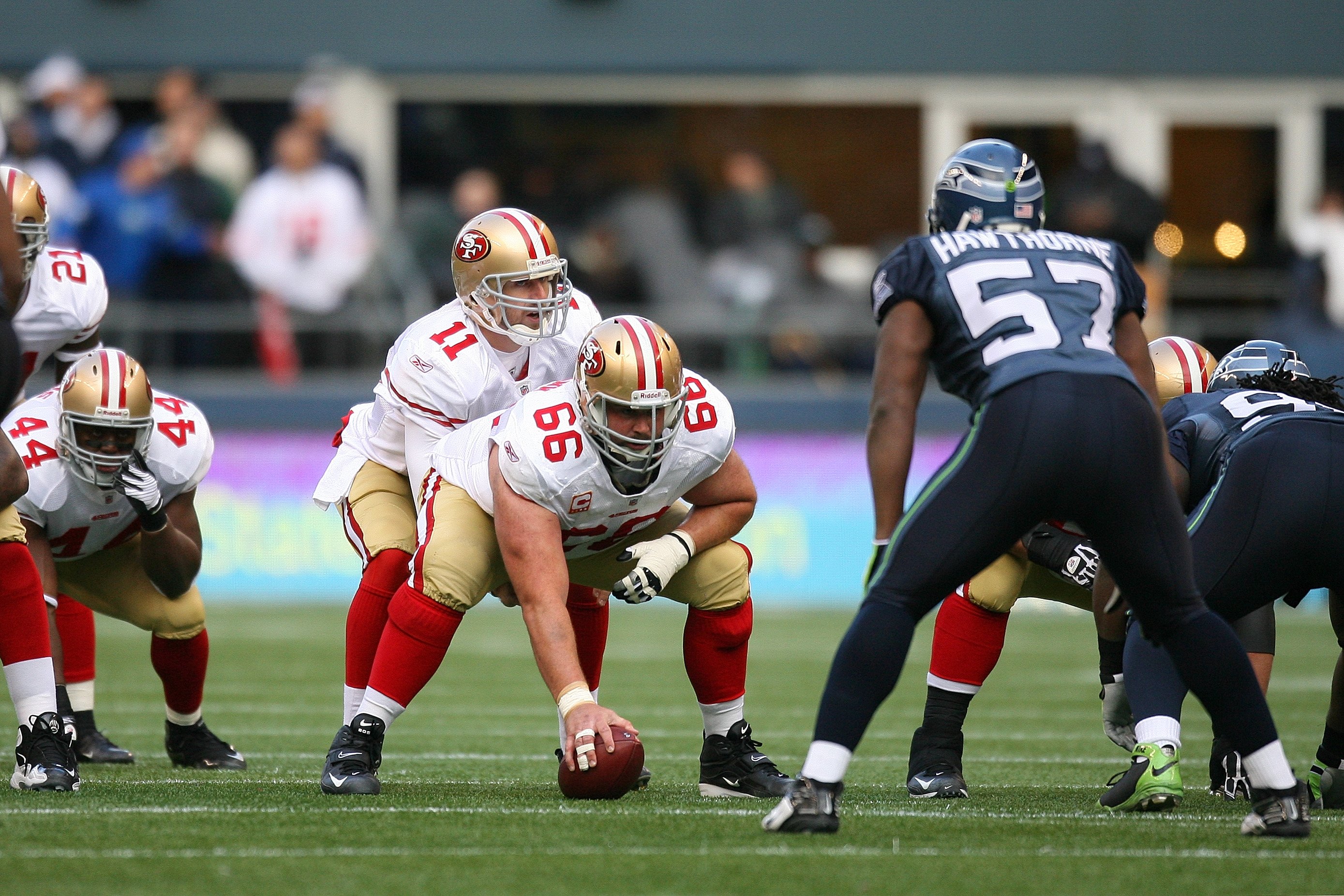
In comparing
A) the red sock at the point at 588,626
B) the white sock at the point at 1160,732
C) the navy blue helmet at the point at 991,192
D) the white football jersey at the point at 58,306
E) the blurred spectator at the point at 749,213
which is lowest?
the white sock at the point at 1160,732

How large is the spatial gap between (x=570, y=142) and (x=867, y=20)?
262 centimetres

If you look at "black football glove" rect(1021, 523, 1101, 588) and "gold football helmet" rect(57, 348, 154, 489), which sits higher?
"gold football helmet" rect(57, 348, 154, 489)

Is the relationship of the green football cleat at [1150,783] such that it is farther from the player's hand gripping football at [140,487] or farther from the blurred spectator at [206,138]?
the blurred spectator at [206,138]

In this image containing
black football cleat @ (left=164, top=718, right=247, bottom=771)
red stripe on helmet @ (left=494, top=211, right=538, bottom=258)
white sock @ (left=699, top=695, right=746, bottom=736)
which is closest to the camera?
white sock @ (left=699, top=695, right=746, bottom=736)

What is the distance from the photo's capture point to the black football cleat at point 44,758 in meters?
4.75

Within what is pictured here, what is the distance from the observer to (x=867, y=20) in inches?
578

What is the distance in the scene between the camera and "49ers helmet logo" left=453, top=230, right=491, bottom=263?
17.7 ft

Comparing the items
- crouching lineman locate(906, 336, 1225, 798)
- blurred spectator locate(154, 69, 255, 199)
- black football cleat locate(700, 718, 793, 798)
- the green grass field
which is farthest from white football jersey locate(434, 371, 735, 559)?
blurred spectator locate(154, 69, 255, 199)

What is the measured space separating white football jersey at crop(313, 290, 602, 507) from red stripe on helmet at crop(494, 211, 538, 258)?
0.29 metres

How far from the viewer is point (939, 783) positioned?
16.2ft

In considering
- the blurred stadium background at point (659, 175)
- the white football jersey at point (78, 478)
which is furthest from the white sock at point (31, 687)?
the blurred stadium background at point (659, 175)

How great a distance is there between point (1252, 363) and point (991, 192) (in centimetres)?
136

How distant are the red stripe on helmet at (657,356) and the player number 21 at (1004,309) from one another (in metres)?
0.81

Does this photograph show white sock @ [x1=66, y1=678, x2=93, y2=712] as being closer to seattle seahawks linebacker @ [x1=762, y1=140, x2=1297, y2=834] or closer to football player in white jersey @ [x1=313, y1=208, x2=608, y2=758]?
football player in white jersey @ [x1=313, y1=208, x2=608, y2=758]
